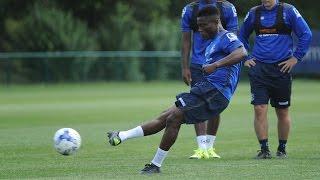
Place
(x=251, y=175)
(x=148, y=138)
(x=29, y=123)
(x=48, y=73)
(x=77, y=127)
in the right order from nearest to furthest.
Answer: (x=251, y=175), (x=148, y=138), (x=77, y=127), (x=29, y=123), (x=48, y=73)

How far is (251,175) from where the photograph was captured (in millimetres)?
10672

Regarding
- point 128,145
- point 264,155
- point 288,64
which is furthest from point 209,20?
point 128,145

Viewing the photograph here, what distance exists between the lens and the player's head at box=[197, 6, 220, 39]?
432 inches

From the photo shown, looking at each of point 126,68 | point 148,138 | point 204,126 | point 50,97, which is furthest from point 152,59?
point 204,126

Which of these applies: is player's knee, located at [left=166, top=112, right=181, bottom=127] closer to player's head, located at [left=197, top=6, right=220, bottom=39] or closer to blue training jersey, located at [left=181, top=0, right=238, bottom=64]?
player's head, located at [left=197, top=6, right=220, bottom=39]

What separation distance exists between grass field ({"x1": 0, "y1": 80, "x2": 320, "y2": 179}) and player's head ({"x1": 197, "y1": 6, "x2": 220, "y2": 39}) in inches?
66.8

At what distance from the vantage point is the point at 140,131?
36.6ft

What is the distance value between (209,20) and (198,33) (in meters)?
2.12

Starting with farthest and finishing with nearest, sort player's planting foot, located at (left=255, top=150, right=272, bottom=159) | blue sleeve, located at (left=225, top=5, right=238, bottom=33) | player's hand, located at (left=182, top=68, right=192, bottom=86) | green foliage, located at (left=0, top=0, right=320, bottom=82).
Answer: green foliage, located at (left=0, top=0, right=320, bottom=82) → player's hand, located at (left=182, top=68, right=192, bottom=86) → blue sleeve, located at (left=225, top=5, right=238, bottom=33) → player's planting foot, located at (left=255, top=150, right=272, bottom=159)

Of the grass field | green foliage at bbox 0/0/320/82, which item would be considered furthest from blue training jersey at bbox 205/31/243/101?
green foliage at bbox 0/0/320/82

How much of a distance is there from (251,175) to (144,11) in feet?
170

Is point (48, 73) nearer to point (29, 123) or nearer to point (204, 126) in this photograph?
point (29, 123)

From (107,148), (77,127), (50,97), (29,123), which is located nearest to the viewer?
(107,148)

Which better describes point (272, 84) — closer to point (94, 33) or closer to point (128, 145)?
point (128, 145)
